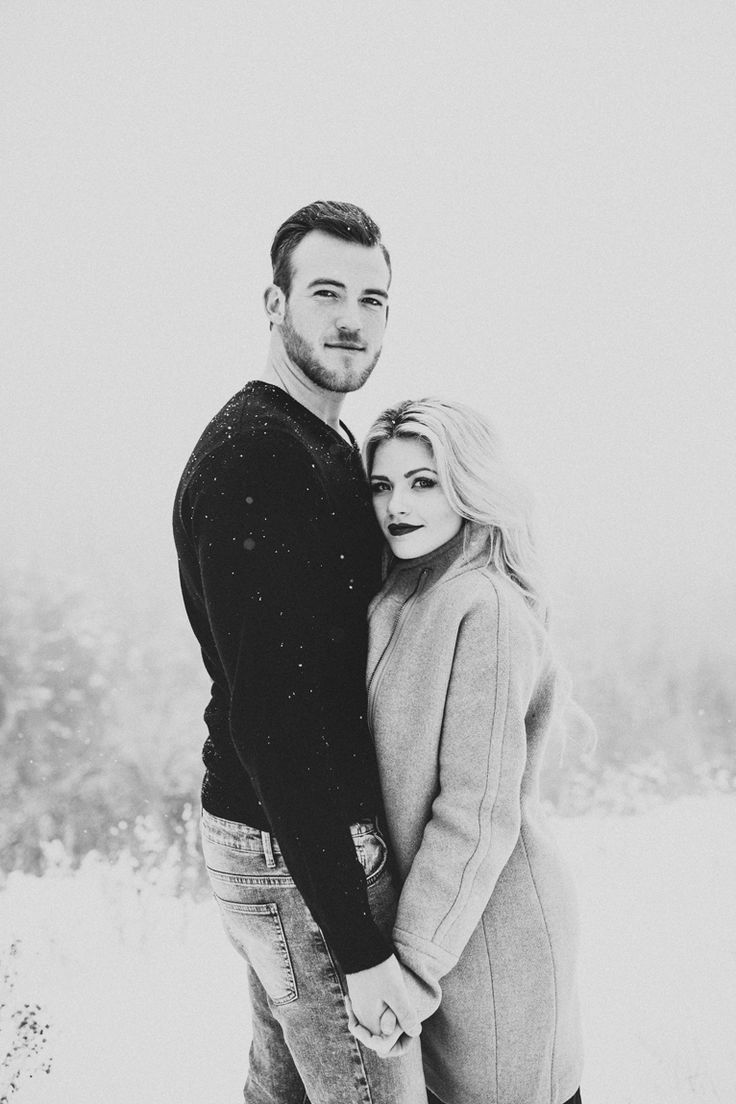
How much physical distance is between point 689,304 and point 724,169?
60 cm

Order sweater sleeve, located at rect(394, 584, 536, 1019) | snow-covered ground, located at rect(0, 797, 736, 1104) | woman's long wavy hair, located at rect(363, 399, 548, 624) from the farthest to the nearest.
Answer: snow-covered ground, located at rect(0, 797, 736, 1104) → woman's long wavy hair, located at rect(363, 399, 548, 624) → sweater sleeve, located at rect(394, 584, 536, 1019)

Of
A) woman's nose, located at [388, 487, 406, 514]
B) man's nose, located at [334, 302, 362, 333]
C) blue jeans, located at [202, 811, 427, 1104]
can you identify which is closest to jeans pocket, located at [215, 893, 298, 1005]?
blue jeans, located at [202, 811, 427, 1104]

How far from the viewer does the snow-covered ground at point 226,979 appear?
213cm

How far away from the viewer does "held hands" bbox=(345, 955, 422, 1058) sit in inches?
41.3

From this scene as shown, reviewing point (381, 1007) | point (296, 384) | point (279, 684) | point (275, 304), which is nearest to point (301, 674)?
point (279, 684)

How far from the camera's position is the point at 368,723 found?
1276 mm

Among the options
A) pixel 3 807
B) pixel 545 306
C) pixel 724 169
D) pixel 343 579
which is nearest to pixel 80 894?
pixel 3 807

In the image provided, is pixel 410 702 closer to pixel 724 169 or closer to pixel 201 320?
pixel 201 320

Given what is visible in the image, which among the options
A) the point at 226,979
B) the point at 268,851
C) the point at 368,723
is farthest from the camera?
the point at 226,979

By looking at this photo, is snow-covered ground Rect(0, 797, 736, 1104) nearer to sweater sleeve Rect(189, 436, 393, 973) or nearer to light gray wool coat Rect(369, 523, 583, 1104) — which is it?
light gray wool coat Rect(369, 523, 583, 1104)

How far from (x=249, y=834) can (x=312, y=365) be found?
82cm

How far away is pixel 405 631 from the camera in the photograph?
4.18 feet

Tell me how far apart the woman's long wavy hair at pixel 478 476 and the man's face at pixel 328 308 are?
135mm

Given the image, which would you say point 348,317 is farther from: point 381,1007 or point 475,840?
point 381,1007
